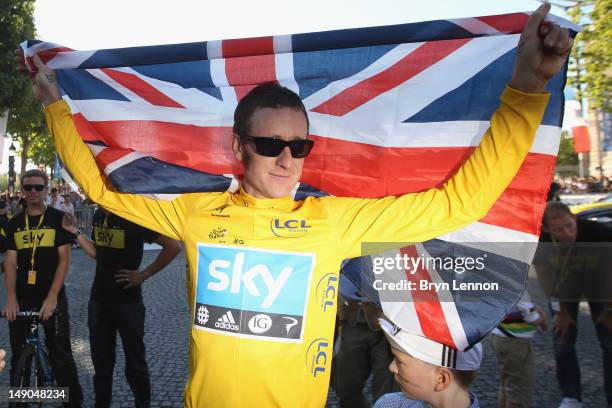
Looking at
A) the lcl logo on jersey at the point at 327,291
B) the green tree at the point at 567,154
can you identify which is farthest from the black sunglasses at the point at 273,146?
the green tree at the point at 567,154

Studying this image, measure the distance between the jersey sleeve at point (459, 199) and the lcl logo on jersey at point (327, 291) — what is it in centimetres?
11

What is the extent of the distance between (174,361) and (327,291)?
12.4 feet

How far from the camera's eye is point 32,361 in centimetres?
397

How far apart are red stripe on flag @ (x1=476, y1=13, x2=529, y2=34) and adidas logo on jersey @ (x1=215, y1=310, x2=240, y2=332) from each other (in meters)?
1.58

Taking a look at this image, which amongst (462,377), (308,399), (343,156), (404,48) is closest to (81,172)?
(343,156)

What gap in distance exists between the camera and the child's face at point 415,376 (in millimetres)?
1991

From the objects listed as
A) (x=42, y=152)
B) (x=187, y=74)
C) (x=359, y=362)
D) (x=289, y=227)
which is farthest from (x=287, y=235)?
(x=42, y=152)

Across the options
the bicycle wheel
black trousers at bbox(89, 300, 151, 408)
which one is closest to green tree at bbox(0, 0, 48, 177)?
the bicycle wheel

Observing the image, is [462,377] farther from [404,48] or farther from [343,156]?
[404,48]

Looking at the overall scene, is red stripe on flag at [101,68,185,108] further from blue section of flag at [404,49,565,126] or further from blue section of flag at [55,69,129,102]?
blue section of flag at [404,49,565,126]

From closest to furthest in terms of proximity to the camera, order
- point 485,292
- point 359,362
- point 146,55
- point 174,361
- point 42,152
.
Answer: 1. point 485,292
2. point 146,55
3. point 359,362
4. point 174,361
5. point 42,152

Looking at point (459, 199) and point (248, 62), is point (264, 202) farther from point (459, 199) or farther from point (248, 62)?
point (248, 62)

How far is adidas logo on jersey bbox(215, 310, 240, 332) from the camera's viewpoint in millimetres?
1715

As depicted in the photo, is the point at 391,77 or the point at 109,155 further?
the point at 109,155
